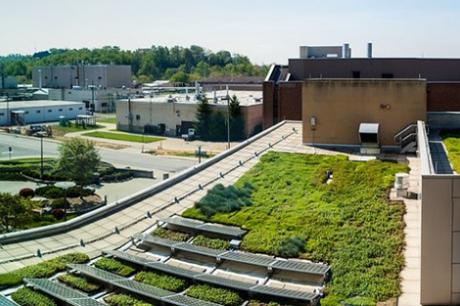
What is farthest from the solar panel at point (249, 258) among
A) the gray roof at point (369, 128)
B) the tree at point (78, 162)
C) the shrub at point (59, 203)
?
the tree at point (78, 162)

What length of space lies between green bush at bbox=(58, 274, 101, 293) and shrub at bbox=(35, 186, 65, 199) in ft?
66.1

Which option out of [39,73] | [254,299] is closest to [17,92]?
[39,73]

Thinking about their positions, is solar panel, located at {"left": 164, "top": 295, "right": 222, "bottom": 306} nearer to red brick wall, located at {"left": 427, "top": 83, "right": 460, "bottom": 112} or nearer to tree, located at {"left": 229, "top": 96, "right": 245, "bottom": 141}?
red brick wall, located at {"left": 427, "top": 83, "right": 460, "bottom": 112}

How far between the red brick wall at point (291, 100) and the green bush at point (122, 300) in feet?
62.9

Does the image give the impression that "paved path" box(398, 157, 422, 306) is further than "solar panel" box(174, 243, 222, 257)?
No

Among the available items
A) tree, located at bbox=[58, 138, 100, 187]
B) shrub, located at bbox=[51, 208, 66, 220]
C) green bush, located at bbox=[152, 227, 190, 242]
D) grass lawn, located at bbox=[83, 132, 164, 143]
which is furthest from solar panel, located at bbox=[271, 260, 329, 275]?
grass lawn, located at bbox=[83, 132, 164, 143]

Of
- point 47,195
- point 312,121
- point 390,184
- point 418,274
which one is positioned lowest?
point 47,195

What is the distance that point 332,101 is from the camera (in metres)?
23.4

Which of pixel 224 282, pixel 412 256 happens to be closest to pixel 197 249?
pixel 224 282

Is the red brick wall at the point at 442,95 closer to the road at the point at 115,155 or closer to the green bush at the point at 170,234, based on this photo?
the green bush at the point at 170,234

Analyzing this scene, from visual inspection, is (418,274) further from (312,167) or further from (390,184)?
(312,167)

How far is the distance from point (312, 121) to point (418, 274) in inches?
457

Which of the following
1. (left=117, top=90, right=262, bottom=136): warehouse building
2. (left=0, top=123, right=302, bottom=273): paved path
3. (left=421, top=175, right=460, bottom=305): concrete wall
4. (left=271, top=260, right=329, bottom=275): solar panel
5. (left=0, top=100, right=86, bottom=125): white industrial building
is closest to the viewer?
(left=421, top=175, right=460, bottom=305): concrete wall

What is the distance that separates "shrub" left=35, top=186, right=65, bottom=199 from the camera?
35688mm
